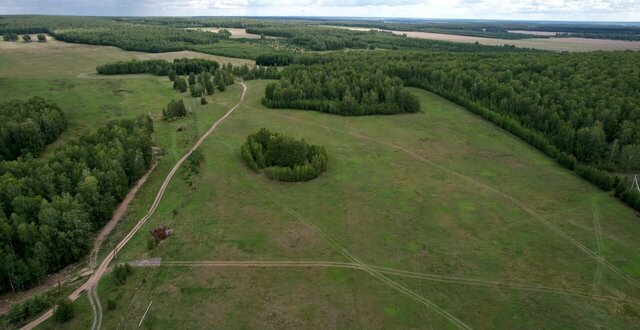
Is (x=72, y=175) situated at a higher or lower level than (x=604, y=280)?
higher

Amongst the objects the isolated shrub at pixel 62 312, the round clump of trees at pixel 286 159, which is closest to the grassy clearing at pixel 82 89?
the round clump of trees at pixel 286 159

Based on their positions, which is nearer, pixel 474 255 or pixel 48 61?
pixel 474 255

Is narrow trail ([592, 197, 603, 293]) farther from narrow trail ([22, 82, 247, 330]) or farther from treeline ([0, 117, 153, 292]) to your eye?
treeline ([0, 117, 153, 292])

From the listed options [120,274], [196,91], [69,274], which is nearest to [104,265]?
[69,274]

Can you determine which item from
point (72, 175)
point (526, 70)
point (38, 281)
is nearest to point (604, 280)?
point (38, 281)

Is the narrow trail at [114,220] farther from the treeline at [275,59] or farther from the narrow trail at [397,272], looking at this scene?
the treeline at [275,59]

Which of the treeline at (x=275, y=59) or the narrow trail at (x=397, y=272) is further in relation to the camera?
the treeline at (x=275, y=59)

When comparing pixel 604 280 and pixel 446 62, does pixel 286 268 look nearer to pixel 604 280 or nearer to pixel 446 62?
pixel 604 280

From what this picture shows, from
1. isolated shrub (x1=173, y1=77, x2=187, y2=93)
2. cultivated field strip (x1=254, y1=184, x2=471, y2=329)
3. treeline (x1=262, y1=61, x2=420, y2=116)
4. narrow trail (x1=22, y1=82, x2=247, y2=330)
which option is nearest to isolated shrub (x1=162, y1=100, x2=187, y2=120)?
treeline (x1=262, y1=61, x2=420, y2=116)
